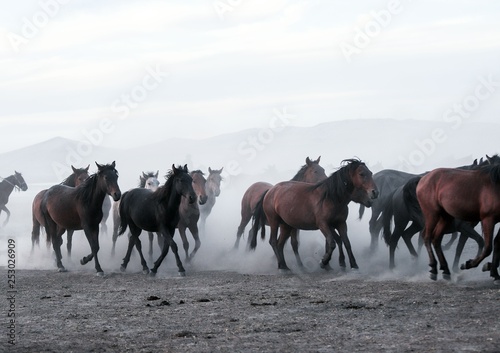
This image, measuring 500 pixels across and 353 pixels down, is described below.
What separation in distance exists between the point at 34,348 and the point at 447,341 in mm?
3799

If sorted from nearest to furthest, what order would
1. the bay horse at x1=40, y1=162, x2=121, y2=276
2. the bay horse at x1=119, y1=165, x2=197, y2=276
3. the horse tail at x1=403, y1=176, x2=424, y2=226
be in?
the horse tail at x1=403, y1=176, x2=424, y2=226 → the bay horse at x1=119, y1=165, x2=197, y2=276 → the bay horse at x1=40, y1=162, x2=121, y2=276

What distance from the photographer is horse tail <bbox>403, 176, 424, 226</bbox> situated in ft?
48.2

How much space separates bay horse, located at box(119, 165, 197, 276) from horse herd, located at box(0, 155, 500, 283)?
0.06 ft

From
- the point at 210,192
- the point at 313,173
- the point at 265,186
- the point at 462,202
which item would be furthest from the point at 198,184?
the point at 462,202

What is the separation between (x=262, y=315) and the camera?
10336mm

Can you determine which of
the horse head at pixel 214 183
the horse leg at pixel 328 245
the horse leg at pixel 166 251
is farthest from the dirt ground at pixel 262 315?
the horse head at pixel 214 183

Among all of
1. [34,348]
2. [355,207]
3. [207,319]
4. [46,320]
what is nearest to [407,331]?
[207,319]

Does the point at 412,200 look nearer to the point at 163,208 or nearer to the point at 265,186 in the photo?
the point at 163,208

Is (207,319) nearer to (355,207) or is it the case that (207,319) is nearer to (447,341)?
(447,341)

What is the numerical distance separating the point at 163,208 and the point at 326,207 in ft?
9.43

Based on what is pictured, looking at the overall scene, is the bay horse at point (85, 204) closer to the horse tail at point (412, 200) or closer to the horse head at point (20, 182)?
the horse tail at point (412, 200)

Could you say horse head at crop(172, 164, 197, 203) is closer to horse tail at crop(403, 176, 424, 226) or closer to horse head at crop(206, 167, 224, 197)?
horse tail at crop(403, 176, 424, 226)

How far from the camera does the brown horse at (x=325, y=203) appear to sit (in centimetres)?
1488

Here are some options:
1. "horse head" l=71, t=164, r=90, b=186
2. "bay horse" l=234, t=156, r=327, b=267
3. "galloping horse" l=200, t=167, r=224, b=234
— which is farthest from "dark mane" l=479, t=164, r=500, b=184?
"galloping horse" l=200, t=167, r=224, b=234
